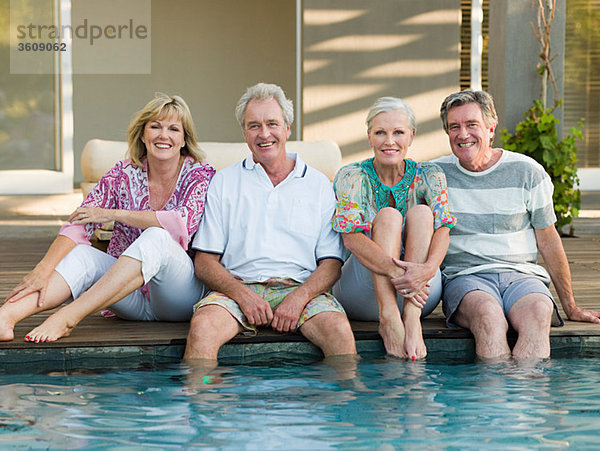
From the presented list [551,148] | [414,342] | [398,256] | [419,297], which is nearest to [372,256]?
[398,256]

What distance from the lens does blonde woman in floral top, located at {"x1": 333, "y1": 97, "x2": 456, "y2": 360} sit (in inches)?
122

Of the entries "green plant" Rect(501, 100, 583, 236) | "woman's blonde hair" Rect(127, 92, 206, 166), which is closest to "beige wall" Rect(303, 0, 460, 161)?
"green plant" Rect(501, 100, 583, 236)

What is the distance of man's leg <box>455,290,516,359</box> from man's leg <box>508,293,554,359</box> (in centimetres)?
5

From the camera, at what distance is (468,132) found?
322 centimetres

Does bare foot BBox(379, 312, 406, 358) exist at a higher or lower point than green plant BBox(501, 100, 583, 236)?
lower

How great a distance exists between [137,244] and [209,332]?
16.4 inches

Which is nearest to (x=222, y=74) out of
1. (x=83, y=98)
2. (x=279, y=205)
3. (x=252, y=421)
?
(x=83, y=98)

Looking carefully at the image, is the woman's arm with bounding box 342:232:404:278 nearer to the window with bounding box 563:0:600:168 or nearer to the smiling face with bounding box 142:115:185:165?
the smiling face with bounding box 142:115:185:165

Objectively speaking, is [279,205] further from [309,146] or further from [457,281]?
[309,146]

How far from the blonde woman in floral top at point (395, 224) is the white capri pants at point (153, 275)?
623 millimetres

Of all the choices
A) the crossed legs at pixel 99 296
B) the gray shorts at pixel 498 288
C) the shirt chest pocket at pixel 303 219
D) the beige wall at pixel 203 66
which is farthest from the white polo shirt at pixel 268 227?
the beige wall at pixel 203 66

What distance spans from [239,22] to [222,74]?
72cm

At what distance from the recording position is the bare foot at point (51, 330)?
9.87 ft

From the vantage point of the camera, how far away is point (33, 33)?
8.61 m
